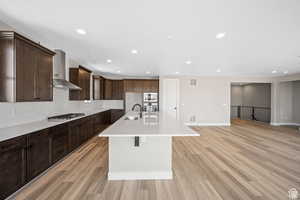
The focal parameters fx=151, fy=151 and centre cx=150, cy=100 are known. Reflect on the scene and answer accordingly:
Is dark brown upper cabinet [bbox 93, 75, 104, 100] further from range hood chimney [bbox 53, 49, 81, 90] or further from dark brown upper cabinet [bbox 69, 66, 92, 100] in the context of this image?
range hood chimney [bbox 53, 49, 81, 90]

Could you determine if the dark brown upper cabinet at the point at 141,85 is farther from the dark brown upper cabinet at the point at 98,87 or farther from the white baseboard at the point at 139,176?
the white baseboard at the point at 139,176

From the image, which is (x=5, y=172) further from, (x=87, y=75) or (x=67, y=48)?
(x=87, y=75)

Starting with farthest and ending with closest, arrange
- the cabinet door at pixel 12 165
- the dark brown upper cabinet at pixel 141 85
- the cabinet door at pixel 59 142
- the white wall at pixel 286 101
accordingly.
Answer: the white wall at pixel 286 101
the dark brown upper cabinet at pixel 141 85
the cabinet door at pixel 59 142
the cabinet door at pixel 12 165

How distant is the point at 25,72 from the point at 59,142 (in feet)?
4.78

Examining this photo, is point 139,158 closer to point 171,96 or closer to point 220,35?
point 220,35

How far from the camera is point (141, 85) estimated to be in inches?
297

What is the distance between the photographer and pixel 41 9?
2.04 metres

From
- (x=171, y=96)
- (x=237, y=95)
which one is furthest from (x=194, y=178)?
Answer: (x=237, y=95)

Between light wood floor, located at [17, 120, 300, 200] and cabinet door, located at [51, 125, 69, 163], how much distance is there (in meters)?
0.21

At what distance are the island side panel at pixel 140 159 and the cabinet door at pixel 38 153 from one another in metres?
1.15


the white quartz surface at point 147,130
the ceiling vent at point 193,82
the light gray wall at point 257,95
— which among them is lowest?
the white quartz surface at point 147,130

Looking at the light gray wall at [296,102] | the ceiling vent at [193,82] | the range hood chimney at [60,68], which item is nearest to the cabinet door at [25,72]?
the range hood chimney at [60,68]

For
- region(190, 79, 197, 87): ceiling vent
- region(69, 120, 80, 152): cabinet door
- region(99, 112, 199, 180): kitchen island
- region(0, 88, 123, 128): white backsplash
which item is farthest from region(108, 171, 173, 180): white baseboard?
region(190, 79, 197, 87): ceiling vent

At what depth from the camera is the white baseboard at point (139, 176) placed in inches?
99.5
